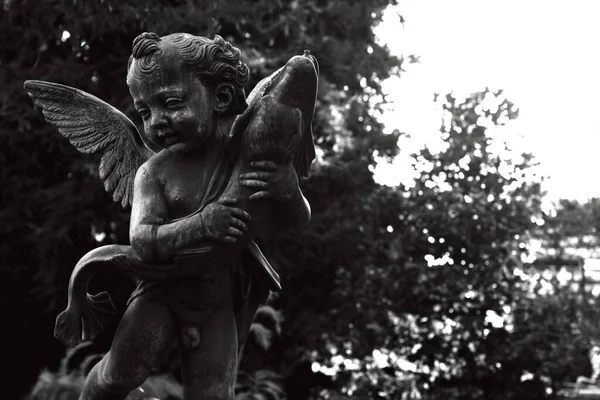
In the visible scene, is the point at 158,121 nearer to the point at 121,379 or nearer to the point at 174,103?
the point at 174,103

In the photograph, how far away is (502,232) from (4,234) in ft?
15.2

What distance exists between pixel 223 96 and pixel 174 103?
213mm

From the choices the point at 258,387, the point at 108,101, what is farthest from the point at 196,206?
the point at 108,101

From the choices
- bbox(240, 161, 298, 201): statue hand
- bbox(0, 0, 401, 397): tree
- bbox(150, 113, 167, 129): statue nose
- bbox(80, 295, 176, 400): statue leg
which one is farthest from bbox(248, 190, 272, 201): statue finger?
bbox(0, 0, 401, 397): tree

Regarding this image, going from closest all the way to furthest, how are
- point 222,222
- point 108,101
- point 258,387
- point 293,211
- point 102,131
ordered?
point 222,222
point 293,211
point 102,131
point 258,387
point 108,101

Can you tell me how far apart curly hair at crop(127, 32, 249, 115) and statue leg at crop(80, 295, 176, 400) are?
2.76ft

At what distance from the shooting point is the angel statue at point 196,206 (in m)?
2.96

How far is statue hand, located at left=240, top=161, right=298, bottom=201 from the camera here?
2994 mm

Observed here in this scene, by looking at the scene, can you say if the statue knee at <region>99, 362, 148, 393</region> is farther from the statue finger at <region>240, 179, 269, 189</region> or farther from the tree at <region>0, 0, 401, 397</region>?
the tree at <region>0, 0, 401, 397</region>

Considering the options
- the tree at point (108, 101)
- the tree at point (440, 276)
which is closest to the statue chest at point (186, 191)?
the tree at point (108, 101)

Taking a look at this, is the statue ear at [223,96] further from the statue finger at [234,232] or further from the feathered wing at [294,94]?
the statue finger at [234,232]

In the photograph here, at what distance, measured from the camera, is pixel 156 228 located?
2.96 metres

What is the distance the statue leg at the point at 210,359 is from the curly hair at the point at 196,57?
859mm

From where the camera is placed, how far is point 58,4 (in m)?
7.29
